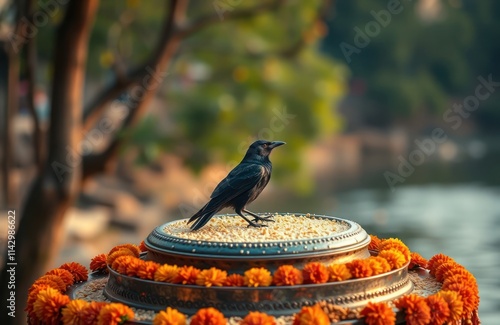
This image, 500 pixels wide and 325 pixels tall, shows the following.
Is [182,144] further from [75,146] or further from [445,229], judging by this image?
[445,229]

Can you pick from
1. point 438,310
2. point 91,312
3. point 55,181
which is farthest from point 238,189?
point 55,181

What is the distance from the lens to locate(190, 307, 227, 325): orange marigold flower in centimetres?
225

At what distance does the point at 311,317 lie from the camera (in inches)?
89.0

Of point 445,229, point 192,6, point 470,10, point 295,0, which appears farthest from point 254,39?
point 470,10

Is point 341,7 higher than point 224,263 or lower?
higher

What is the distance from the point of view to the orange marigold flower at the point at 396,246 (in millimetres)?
2803

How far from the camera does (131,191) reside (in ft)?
50.9

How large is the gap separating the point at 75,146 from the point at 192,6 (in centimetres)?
510

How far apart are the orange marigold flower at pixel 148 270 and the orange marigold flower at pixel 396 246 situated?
34.0 inches

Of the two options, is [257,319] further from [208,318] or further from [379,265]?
[379,265]

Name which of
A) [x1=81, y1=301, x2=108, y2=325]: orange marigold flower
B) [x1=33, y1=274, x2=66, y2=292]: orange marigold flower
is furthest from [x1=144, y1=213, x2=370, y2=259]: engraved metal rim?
[x1=33, y1=274, x2=66, y2=292]: orange marigold flower

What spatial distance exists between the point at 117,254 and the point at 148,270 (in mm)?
336

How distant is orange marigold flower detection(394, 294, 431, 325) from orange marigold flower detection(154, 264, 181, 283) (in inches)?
27.0

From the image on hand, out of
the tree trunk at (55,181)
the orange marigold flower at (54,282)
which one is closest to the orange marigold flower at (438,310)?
the orange marigold flower at (54,282)
